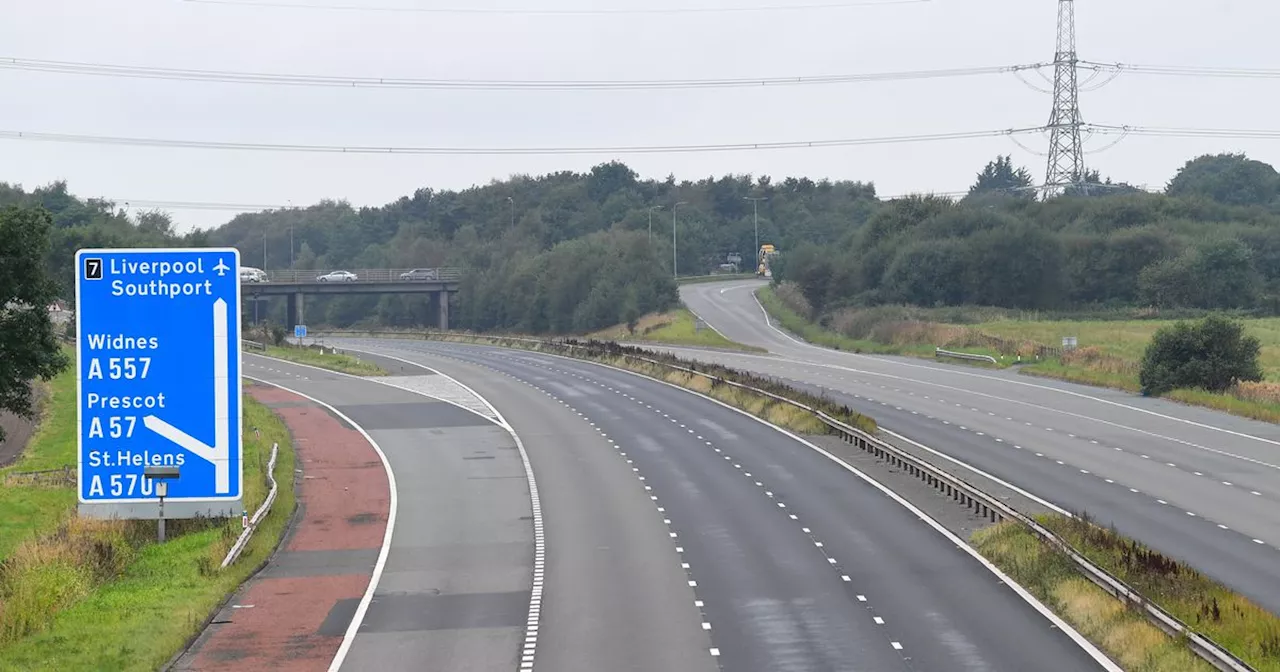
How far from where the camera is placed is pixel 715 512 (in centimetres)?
3172

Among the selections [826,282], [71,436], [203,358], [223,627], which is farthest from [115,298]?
[826,282]

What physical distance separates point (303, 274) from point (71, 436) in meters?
105

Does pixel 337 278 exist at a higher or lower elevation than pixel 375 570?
higher

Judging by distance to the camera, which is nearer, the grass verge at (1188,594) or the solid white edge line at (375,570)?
the grass verge at (1188,594)

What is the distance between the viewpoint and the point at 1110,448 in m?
42.2

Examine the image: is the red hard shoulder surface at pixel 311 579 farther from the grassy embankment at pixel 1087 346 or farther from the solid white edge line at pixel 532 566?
the grassy embankment at pixel 1087 346

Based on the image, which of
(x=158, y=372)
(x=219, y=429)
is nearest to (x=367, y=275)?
(x=219, y=429)

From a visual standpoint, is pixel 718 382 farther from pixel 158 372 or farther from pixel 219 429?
pixel 158 372

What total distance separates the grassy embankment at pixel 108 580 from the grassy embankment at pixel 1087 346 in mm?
36665

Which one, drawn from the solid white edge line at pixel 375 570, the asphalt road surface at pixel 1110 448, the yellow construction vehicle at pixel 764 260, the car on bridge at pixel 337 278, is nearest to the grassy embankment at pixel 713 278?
the yellow construction vehicle at pixel 764 260

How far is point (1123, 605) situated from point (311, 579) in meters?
14.1

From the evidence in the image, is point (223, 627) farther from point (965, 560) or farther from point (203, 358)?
point (965, 560)

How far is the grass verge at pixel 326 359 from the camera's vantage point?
79.8 m

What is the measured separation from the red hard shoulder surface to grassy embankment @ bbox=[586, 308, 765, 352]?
52.6 meters
